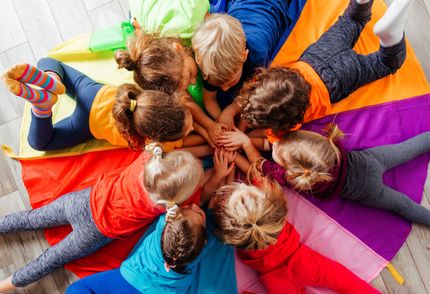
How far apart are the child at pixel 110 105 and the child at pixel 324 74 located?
8.4 inches

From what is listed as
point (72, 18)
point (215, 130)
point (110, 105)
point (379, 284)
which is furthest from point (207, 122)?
point (379, 284)

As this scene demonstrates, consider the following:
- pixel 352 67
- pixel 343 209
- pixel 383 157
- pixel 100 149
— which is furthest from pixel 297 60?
pixel 100 149

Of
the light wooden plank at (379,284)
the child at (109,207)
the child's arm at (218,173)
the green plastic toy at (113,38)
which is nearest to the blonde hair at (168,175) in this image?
the child at (109,207)

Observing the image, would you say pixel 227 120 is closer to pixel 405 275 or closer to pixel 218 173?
pixel 218 173

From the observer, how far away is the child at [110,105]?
1040 mm

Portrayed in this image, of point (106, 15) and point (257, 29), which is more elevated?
point (106, 15)

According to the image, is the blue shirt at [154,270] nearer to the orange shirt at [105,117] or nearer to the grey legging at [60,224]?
the grey legging at [60,224]

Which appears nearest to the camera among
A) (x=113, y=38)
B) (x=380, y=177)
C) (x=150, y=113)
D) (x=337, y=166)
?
(x=150, y=113)

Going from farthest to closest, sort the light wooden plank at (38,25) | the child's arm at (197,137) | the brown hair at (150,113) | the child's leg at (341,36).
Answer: the light wooden plank at (38,25), the child's arm at (197,137), the child's leg at (341,36), the brown hair at (150,113)

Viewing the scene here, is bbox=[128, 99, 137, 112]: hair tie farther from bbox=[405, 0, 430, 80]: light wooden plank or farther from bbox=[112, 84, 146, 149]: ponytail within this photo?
bbox=[405, 0, 430, 80]: light wooden plank

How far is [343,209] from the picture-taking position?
4.37 ft

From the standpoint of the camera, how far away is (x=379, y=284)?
1.32 m

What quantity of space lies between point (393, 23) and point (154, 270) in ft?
3.27

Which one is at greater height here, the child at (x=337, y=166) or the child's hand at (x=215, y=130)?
the child's hand at (x=215, y=130)
